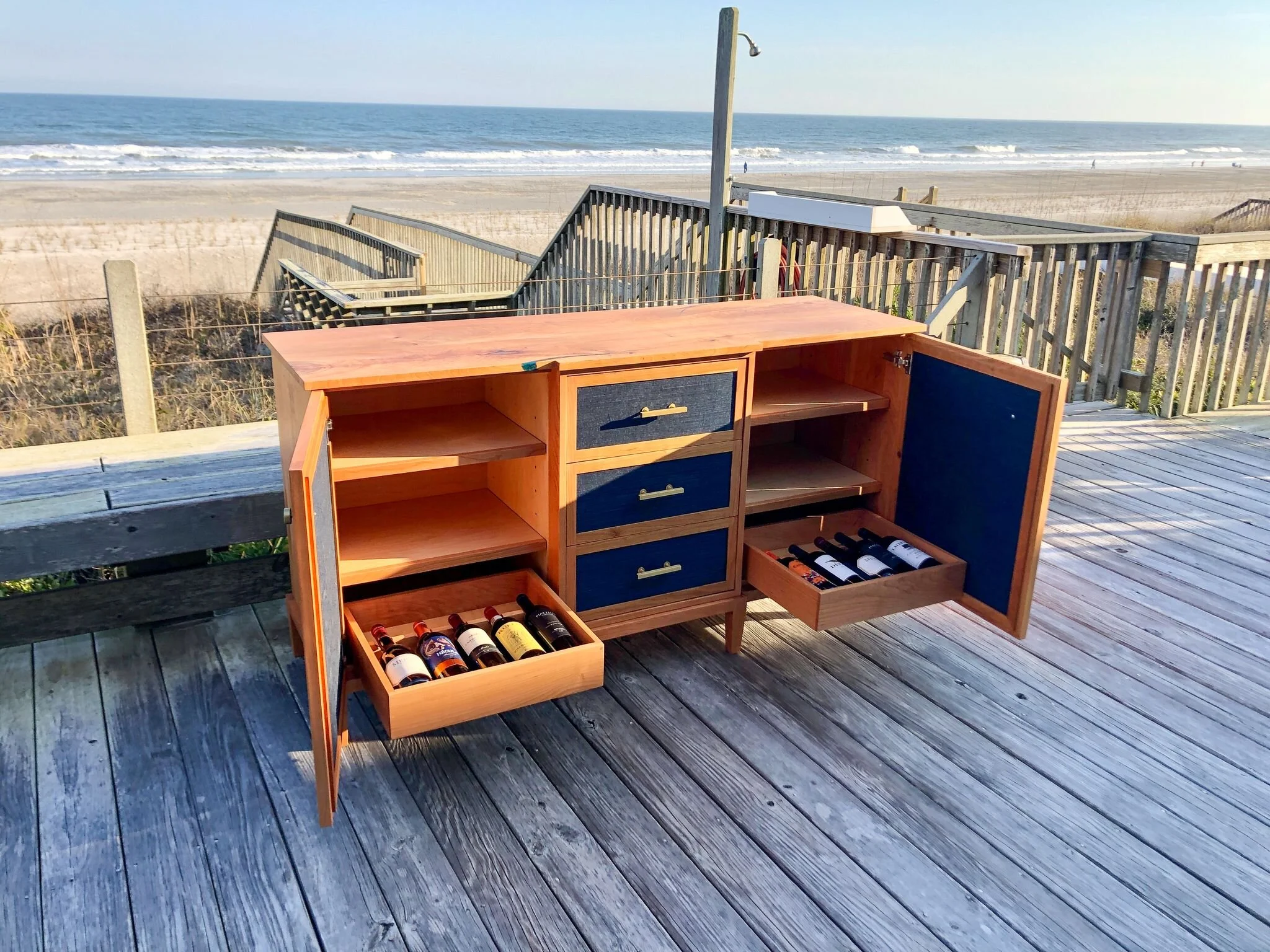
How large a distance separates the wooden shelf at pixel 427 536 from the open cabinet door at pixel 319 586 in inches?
10.8

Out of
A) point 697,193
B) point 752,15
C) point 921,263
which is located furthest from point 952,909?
point 752,15

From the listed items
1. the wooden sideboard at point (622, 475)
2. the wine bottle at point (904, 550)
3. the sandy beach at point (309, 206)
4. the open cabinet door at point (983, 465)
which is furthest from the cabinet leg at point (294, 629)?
the sandy beach at point (309, 206)

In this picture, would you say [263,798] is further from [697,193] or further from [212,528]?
[697,193]

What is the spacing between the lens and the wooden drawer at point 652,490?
A: 2406 millimetres

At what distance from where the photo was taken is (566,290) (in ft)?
24.2

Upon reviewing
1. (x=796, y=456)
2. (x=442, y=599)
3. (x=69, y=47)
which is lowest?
(x=442, y=599)

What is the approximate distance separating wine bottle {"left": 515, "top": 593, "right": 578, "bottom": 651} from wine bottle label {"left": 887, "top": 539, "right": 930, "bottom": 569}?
1.00 m

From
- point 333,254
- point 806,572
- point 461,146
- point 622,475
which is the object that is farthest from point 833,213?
point 461,146

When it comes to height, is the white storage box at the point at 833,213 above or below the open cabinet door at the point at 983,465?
above

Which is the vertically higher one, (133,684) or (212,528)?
(212,528)

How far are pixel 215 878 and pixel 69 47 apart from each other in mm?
90891

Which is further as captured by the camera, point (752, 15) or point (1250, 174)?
point (752, 15)

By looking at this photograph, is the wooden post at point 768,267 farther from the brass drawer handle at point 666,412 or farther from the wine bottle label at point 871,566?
the brass drawer handle at point 666,412

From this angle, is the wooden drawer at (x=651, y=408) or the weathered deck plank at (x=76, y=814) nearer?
the weathered deck plank at (x=76, y=814)
